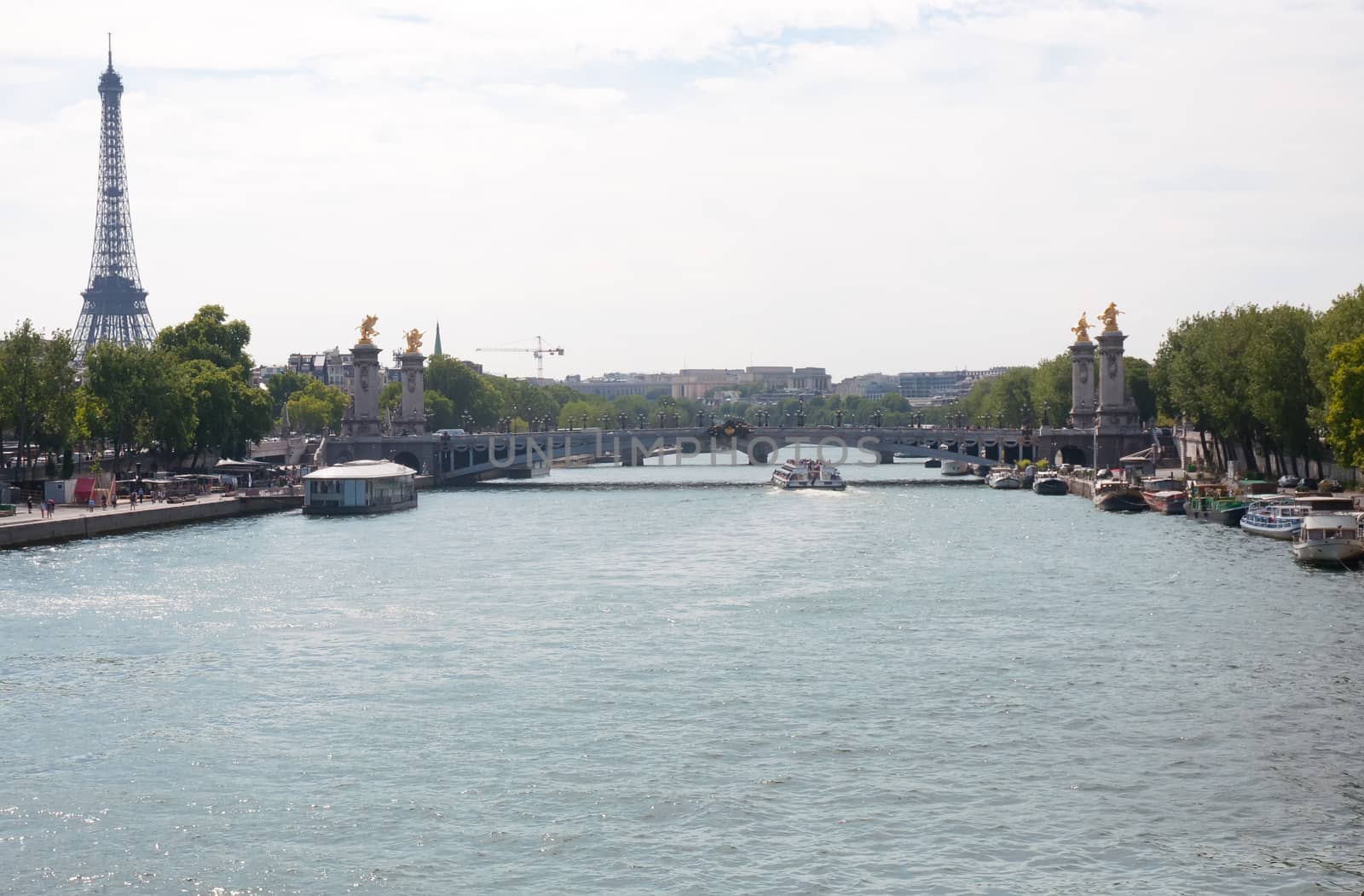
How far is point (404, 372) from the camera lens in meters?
119

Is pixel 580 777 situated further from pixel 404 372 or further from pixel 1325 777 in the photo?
pixel 404 372

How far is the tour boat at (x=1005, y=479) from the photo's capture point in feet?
349

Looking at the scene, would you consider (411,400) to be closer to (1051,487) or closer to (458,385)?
(458,385)

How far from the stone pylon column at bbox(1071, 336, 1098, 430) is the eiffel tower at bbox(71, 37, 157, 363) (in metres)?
83.2

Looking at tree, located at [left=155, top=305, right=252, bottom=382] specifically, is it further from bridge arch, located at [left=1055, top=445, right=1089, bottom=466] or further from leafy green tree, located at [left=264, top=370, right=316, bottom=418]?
bridge arch, located at [left=1055, top=445, right=1089, bottom=466]

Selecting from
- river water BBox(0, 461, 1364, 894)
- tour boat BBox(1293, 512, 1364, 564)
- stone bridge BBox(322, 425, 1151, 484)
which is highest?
stone bridge BBox(322, 425, 1151, 484)

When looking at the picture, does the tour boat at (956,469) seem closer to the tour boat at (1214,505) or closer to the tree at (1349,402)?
the tour boat at (1214,505)

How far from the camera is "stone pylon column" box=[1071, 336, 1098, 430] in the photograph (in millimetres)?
113562

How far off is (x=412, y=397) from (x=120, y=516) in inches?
1990

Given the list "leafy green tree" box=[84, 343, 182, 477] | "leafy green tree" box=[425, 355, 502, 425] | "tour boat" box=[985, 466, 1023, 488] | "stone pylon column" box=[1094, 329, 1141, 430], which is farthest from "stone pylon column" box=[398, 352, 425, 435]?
"stone pylon column" box=[1094, 329, 1141, 430]

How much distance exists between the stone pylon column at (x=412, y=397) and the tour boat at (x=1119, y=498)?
171 feet

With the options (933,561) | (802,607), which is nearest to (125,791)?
(802,607)

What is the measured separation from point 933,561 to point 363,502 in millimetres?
36171

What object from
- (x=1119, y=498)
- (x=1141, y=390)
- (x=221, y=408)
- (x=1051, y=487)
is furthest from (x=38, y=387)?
(x=1141, y=390)
